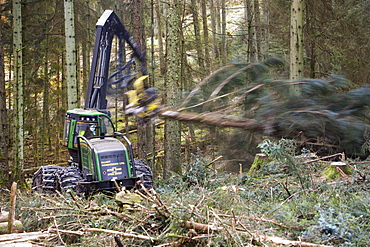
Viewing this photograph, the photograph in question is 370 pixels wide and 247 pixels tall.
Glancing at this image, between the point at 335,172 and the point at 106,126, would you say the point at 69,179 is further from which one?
the point at 335,172

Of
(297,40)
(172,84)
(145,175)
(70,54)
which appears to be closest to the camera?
(145,175)

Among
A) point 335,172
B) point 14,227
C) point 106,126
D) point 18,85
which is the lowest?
point 14,227

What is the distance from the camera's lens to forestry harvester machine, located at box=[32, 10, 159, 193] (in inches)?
284

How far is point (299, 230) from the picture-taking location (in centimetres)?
426

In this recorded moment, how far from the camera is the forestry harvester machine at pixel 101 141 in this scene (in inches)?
284

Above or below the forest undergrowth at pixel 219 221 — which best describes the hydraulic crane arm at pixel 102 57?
above

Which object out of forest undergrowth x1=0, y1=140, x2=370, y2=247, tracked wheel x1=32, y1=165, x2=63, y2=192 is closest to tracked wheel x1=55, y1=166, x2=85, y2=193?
tracked wheel x1=32, y1=165, x2=63, y2=192

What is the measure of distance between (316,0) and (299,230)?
8023mm

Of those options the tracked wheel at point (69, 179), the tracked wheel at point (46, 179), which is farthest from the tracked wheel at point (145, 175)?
the tracked wheel at point (46, 179)

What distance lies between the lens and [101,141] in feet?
25.9

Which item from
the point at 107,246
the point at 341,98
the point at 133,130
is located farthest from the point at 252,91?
the point at 133,130

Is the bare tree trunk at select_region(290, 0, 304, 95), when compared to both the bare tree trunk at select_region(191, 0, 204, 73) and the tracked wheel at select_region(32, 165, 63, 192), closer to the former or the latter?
the tracked wheel at select_region(32, 165, 63, 192)

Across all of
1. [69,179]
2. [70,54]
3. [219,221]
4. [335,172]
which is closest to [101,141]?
[69,179]

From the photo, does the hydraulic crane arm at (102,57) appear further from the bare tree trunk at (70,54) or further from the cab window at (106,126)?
the bare tree trunk at (70,54)
